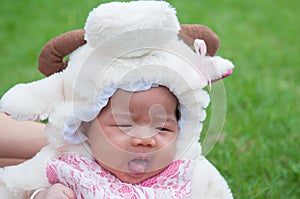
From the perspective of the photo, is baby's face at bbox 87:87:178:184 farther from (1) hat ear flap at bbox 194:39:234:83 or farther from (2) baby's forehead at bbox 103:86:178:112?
(1) hat ear flap at bbox 194:39:234:83

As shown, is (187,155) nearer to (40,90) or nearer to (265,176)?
(40,90)

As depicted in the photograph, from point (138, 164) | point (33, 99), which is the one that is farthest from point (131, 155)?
point (33, 99)

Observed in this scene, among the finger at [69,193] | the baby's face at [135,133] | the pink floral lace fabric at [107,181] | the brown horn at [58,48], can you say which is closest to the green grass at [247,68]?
the pink floral lace fabric at [107,181]

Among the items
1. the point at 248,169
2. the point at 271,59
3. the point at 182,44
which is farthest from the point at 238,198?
the point at 271,59

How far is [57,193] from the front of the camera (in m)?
1.40

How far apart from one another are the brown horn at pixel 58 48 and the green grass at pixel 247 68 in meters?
0.87

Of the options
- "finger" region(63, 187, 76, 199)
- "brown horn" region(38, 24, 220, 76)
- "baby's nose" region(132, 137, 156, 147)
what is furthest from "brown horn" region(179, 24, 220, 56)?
"finger" region(63, 187, 76, 199)

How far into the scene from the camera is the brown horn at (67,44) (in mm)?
1464

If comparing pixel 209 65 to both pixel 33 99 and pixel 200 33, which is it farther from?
pixel 33 99

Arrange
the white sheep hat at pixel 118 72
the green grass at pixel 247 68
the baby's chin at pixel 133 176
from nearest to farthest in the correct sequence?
the white sheep hat at pixel 118 72
the baby's chin at pixel 133 176
the green grass at pixel 247 68

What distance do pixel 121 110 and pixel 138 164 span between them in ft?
0.49

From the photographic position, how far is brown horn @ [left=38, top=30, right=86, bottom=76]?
146 centimetres

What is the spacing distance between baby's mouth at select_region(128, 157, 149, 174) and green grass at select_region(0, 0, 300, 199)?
69 centimetres

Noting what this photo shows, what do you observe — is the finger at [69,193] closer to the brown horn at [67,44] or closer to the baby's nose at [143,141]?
the baby's nose at [143,141]
